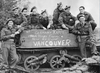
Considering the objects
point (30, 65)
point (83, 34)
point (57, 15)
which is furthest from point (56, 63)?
point (57, 15)

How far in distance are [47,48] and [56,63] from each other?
749 millimetres

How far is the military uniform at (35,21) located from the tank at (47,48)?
1.23ft

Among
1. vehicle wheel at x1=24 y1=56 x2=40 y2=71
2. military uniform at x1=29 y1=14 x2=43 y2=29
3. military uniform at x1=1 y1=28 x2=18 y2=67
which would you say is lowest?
vehicle wheel at x1=24 y1=56 x2=40 y2=71

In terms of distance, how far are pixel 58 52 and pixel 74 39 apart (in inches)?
35.4

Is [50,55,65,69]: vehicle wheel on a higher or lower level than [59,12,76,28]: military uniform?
lower

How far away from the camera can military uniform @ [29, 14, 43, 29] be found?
10.6 metres

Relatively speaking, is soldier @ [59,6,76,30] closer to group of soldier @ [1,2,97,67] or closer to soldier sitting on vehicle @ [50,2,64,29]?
group of soldier @ [1,2,97,67]

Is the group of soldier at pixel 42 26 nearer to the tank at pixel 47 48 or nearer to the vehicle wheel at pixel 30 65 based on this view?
the tank at pixel 47 48

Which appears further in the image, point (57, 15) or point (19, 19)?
point (57, 15)

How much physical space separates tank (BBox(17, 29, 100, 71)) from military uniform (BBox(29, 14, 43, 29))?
375 millimetres

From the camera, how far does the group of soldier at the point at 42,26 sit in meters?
9.44

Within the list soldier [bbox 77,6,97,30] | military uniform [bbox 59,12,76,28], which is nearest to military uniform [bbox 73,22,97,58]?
soldier [bbox 77,6,97,30]

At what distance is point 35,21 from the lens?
10594 mm

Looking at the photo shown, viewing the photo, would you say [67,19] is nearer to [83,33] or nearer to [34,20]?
[83,33]
